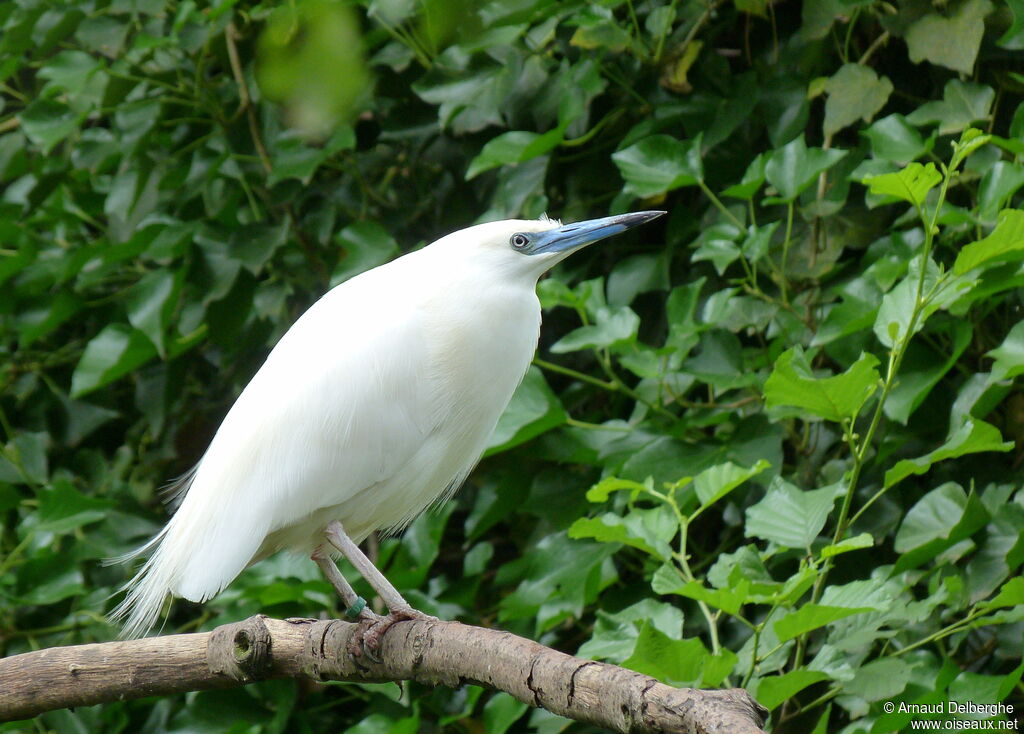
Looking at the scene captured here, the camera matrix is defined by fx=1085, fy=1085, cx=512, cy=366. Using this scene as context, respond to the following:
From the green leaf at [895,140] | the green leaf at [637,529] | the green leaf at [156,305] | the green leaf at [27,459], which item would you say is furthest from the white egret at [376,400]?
the green leaf at [27,459]

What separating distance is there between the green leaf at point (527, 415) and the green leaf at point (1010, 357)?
0.80 metres

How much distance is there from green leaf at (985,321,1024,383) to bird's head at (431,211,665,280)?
24.9 inches

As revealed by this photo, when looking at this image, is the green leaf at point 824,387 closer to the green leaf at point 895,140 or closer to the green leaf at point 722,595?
the green leaf at point 722,595

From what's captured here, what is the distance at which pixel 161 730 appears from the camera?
8.68 feet

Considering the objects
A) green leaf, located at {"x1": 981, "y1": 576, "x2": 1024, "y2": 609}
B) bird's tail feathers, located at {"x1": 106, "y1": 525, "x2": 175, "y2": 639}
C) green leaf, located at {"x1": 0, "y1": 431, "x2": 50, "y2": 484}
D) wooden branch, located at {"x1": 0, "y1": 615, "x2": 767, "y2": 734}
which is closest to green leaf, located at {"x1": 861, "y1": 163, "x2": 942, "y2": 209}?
green leaf, located at {"x1": 981, "y1": 576, "x2": 1024, "y2": 609}

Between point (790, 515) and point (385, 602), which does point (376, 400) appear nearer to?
point (385, 602)

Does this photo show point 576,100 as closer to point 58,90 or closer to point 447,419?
point 447,419

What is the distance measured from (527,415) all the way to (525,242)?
1.37ft

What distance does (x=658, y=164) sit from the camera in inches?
87.4

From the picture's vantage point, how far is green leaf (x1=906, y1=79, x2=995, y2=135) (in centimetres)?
206

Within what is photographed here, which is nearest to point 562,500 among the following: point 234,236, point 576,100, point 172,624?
point 576,100

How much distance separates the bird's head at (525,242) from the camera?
184 cm

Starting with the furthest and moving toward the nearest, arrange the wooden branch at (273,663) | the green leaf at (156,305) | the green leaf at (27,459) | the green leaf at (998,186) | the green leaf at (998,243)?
the green leaf at (27,459) < the green leaf at (156,305) < the green leaf at (998,186) < the green leaf at (998,243) < the wooden branch at (273,663)

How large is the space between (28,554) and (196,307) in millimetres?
753
